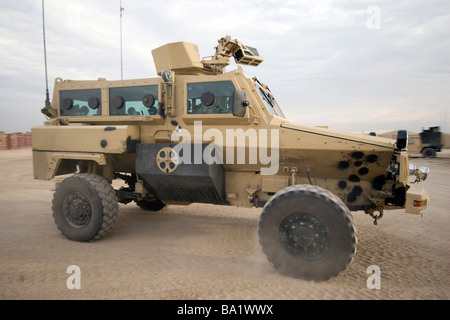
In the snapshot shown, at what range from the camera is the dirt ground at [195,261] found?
3186 millimetres

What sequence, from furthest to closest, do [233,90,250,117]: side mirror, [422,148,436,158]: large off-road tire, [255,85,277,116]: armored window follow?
1. [422,148,436,158]: large off-road tire
2. [255,85,277,116]: armored window
3. [233,90,250,117]: side mirror

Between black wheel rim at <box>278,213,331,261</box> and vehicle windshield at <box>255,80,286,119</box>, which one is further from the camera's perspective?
vehicle windshield at <box>255,80,286,119</box>

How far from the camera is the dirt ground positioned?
10.5 feet

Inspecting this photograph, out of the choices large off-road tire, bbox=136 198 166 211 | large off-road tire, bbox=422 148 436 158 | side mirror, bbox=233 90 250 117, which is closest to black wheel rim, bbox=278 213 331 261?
side mirror, bbox=233 90 250 117

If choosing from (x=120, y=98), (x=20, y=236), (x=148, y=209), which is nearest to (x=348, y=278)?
(x=120, y=98)

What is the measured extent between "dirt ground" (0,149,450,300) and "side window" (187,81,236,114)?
6.83ft

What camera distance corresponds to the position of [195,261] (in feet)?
13.1

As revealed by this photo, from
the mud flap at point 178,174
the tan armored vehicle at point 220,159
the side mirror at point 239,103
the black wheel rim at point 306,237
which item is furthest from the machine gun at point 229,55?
the black wheel rim at point 306,237

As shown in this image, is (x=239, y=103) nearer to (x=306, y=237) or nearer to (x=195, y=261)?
(x=306, y=237)

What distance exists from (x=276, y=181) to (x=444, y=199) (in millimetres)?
6951

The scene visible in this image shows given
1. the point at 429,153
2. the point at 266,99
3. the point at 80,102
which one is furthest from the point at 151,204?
the point at 429,153

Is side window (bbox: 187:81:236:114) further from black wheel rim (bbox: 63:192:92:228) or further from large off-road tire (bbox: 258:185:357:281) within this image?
black wheel rim (bbox: 63:192:92:228)

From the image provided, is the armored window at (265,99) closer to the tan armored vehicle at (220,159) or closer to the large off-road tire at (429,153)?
the tan armored vehicle at (220,159)

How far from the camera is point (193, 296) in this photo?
3.06 metres
